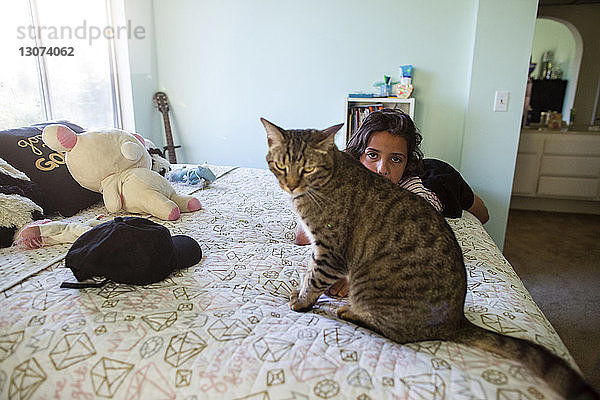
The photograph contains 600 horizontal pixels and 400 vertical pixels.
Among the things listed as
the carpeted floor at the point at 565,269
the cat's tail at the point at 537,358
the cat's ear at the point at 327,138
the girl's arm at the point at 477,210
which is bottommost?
the carpeted floor at the point at 565,269

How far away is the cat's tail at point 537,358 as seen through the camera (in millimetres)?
626

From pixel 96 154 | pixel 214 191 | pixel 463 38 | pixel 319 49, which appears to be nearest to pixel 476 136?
pixel 463 38

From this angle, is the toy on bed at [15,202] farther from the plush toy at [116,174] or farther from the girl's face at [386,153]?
the girl's face at [386,153]

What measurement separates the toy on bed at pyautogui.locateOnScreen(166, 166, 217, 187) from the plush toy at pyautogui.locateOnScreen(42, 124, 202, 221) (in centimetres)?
47

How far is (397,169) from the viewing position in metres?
1.51

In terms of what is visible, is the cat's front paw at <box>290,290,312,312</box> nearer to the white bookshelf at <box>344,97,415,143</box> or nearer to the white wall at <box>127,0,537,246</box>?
the white bookshelf at <box>344,97,415,143</box>

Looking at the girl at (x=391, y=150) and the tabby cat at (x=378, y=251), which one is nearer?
the tabby cat at (x=378, y=251)

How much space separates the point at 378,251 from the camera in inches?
36.1

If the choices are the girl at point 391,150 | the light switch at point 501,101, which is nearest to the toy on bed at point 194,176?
the girl at point 391,150

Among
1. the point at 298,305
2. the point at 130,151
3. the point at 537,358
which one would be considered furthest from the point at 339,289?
the point at 130,151

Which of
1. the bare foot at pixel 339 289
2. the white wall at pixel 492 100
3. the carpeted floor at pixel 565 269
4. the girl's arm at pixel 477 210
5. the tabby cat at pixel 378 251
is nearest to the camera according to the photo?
the tabby cat at pixel 378 251

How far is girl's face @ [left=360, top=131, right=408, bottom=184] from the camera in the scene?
1.48 m

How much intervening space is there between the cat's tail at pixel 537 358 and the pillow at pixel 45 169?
169 cm

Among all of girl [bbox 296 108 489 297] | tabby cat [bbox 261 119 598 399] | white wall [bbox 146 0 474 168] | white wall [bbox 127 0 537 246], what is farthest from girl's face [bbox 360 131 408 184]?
white wall [bbox 146 0 474 168]
